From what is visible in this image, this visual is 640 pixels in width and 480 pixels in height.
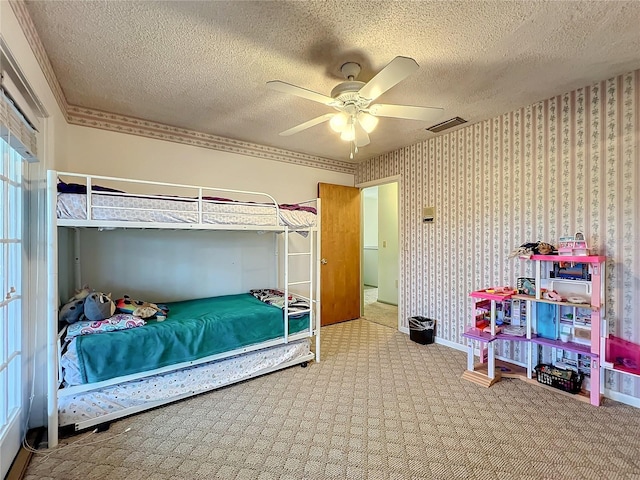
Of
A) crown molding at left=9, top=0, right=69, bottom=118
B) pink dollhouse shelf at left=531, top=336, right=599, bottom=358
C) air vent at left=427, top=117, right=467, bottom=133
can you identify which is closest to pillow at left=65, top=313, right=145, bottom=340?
crown molding at left=9, top=0, right=69, bottom=118

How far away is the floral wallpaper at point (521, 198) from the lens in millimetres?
2213

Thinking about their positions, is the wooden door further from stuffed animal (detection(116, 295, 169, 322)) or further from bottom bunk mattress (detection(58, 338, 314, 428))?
stuffed animal (detection(116, 295, 169, 322))

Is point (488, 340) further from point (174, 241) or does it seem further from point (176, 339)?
point (174, 241)

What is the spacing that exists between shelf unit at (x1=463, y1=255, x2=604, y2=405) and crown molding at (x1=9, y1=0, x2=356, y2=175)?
282 centimetres

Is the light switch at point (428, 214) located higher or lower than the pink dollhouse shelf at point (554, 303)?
higher

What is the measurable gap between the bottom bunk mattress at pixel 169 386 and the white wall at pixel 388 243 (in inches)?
122

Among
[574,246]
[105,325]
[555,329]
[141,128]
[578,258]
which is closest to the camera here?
[105,325]

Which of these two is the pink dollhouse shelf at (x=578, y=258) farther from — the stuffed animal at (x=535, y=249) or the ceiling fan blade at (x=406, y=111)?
the ceiling fan blade at (x=406, y=111)

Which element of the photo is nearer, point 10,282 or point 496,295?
point 10,282

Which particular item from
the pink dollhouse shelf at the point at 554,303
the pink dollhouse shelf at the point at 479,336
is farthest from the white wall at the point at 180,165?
the pink dollhouse shelf at the point at 554,303

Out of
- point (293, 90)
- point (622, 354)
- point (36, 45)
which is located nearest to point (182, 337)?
point (293, 90)

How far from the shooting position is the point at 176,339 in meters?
A: 2.24

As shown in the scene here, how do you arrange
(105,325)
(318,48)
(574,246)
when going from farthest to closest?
(574,246), (105,325), (318,48)

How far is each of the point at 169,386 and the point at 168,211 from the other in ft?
4.38
